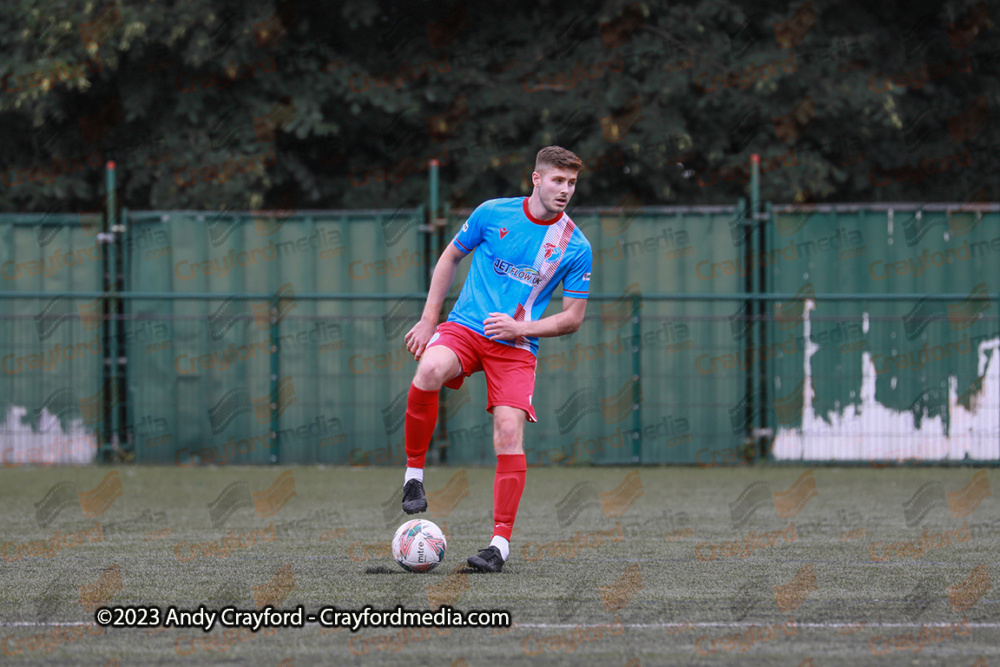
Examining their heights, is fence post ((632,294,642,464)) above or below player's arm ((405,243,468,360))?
below

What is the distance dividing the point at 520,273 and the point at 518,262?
5cm

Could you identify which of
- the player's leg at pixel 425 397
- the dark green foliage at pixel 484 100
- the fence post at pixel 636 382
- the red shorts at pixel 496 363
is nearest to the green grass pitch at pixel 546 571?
the player's leg at pixel 425 397

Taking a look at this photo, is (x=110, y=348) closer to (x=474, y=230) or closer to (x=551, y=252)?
(x=474, y=230)

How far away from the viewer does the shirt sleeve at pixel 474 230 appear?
20.3 feet

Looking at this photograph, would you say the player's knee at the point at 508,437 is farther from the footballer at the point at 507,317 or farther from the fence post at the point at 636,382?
the fence post at the point at 636,382

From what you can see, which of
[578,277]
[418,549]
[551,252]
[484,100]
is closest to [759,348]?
[484,100]

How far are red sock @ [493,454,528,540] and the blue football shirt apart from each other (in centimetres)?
55

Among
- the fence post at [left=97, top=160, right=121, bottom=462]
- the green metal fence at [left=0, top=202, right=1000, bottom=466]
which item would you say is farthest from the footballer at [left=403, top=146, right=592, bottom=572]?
the fence post at [left=97, top=160, right=121, bottom=462]

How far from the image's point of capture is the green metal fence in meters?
12.5

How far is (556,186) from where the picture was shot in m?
5.90

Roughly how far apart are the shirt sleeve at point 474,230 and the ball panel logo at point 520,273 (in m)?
0.18

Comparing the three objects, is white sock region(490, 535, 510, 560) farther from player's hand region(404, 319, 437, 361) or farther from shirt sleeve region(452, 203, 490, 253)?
shirt sleeve region(452, 203, 490, 253)

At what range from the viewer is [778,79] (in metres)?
14.8

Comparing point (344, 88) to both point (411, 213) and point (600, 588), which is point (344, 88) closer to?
point (411, 213)
